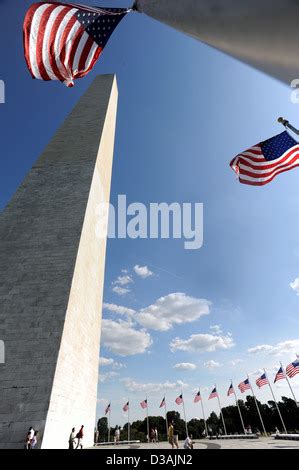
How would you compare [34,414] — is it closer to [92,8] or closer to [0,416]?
[0,416]

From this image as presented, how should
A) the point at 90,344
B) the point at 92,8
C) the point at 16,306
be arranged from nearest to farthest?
1. the point at 92,8
2. the point at 16,306
3. the point at 90,344

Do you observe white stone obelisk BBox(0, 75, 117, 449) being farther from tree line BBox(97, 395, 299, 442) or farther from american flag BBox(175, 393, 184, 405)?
tree line BBox(97, 395, 299, 442)

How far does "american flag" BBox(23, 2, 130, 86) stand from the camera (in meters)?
5.07

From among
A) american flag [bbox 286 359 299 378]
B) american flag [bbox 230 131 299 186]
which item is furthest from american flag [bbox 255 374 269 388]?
american flag [bbox 230 131 299 186]

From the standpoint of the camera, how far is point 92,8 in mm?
5352

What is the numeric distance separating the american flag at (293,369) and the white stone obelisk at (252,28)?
18569 millimetres

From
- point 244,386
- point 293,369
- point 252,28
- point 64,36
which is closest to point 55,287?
point 64,36

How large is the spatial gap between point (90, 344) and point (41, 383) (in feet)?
16.7

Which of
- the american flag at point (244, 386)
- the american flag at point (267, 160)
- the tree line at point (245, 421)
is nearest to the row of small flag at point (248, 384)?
the american flag at point (244, 386)

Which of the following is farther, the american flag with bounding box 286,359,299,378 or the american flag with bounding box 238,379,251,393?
the american flag with bounding box 238,379,251,393

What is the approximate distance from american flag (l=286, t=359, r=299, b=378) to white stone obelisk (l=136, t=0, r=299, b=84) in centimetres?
1857

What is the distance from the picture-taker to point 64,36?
5.26 m
